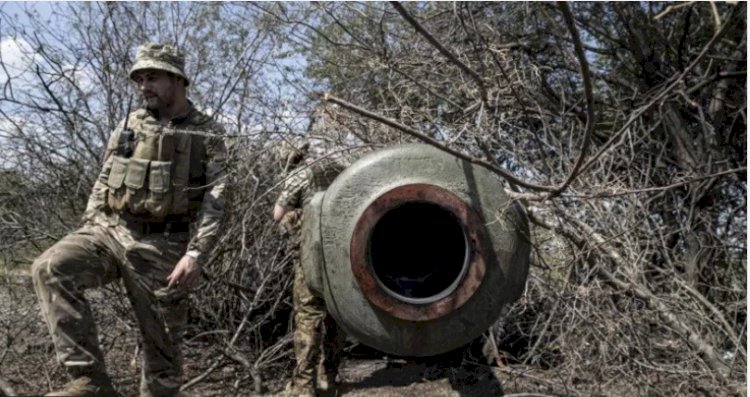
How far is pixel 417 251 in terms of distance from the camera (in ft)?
9.52

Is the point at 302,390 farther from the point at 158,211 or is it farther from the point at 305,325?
the point at 158,211

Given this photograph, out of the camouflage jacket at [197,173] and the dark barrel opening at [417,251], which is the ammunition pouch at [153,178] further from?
the dark barrel opening at [417,251]

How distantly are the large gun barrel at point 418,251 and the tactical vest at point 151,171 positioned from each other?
1.01 meters

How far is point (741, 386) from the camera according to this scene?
3.77 metres

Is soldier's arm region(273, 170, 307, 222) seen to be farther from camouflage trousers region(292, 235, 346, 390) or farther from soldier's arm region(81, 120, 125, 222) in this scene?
soldier's arm region(81, 120, 125, 222)

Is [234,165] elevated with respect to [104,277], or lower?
elevated

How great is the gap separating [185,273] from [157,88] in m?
0.91

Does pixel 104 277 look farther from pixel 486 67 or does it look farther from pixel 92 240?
pixel 486 67

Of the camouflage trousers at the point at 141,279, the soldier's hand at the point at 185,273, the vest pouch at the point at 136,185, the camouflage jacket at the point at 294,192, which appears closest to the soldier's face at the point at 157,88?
the vest pouch at the point at 136,185

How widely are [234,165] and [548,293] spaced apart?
198cm

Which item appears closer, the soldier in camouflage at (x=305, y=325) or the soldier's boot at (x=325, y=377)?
the soldier in camouflage at (x=305, y=325)

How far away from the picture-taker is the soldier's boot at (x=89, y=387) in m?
3.10

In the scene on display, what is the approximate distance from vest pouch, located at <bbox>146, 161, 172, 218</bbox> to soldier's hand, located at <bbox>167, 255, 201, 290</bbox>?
26 cm

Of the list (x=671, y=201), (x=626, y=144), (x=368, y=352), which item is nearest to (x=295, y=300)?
(x=368, y=352)
